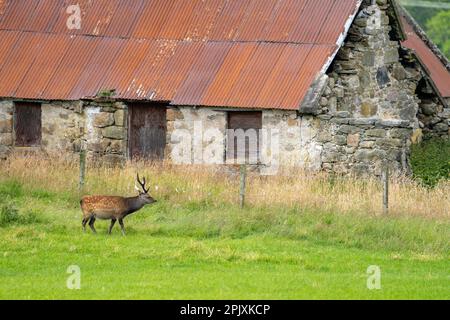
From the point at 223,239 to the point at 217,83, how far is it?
806 centimetres

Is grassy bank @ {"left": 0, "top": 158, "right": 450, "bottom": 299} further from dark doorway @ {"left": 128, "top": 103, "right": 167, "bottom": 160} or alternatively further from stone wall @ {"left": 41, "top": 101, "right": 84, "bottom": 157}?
stone wall @ {"left": 41, "top": 101, "right": 84, "bottom": 157}

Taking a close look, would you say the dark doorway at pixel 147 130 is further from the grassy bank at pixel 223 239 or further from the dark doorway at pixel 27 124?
the grassy bank at pixel 223 239

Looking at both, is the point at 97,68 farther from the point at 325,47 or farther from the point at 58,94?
the point at 325,47

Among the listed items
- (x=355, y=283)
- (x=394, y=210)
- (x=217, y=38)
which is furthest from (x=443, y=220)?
(x=217, y=38)

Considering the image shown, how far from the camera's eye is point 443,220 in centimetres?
2192

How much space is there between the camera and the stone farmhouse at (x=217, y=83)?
28.0 m

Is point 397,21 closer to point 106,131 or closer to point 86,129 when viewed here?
point 106,131

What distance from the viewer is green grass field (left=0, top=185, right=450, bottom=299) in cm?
1683

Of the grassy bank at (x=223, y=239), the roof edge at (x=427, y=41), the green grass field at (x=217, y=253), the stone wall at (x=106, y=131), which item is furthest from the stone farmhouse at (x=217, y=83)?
the green grass field at (x=217, y=253)

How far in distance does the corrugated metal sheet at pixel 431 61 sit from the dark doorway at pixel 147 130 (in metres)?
7.90

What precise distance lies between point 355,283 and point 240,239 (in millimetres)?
4141

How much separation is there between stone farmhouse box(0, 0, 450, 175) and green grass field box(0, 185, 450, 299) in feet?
16.7

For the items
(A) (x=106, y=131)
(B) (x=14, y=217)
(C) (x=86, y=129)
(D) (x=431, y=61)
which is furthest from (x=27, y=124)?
(D) (x=431, y=61)

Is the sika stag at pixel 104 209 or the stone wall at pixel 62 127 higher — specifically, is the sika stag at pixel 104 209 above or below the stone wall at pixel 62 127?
below
